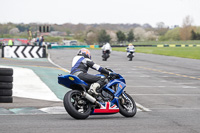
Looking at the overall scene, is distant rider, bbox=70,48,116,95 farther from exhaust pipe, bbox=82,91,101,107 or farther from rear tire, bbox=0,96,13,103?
rear tire, bbox=0,96,13,103

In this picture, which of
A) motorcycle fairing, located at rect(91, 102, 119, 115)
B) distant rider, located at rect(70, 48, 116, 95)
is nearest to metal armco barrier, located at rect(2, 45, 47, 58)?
distant rider, located at rect(70, 48, 116, 95)

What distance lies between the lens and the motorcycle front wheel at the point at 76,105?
8750 mm

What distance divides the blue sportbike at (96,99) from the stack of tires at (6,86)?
115 inches

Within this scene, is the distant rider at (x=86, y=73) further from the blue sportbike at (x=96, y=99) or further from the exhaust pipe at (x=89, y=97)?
the exhaust pipe at (x=89, y=97)

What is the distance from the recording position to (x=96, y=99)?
9.48m

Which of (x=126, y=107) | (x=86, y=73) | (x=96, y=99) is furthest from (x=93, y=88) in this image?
(x=126, y=107)

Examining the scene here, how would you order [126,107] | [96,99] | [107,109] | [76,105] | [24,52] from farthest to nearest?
[24,52] < [126,107] < [96,99] < [107,109] < [76,105]

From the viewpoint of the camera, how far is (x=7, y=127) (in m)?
7.74

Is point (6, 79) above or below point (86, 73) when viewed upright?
below

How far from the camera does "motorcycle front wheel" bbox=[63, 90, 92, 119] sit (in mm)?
8750

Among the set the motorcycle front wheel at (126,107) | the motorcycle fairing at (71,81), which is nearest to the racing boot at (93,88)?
the motorcycle fairing at (71,81)

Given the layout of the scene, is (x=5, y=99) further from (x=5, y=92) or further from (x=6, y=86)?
(x=6, y=86)

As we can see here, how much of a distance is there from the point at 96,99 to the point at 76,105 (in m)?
0.63

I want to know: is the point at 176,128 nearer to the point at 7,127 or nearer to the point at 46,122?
the point at 46,122
